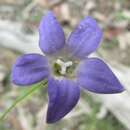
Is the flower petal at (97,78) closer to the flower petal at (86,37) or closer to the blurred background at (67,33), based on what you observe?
the flower petal at (86,37)

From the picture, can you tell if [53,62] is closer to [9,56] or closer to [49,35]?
[49,35]

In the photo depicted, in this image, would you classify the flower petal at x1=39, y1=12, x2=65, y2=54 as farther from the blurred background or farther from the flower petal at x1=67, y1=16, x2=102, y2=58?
the blurred background

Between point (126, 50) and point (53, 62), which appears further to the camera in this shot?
point (126, 50)

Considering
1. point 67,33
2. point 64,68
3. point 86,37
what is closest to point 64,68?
point 64,68

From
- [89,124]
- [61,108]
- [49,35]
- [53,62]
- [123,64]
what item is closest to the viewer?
[61,108]

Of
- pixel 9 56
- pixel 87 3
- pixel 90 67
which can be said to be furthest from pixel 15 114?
pixel 90 67
